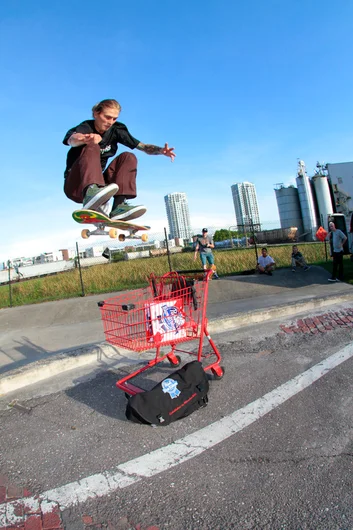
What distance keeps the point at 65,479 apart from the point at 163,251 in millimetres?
18642

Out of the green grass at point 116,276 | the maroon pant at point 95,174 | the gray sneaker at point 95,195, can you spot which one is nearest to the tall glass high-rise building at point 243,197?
the green grass at point 116,276

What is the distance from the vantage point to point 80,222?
13.0 ft

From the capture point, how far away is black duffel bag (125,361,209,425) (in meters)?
2.99

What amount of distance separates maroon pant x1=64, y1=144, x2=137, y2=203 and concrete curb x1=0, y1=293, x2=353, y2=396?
2.29 metres

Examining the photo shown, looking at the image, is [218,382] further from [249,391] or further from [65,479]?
[65,479]

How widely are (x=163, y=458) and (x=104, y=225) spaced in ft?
8.61

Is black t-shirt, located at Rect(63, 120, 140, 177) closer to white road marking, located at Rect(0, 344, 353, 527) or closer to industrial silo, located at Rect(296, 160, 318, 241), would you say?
white road marking, located at Rect(0, 344, 353, 527)

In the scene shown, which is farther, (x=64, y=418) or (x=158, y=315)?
(x=158, y=315)

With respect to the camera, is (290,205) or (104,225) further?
(290,205)

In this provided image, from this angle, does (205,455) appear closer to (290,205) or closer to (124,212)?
(124,212)

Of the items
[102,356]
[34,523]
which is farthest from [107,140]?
[34,523]

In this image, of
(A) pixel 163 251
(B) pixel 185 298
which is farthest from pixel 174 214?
(B) pixel 185 298

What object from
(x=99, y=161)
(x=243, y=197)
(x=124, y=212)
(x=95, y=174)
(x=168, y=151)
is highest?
(x=243, y=197)

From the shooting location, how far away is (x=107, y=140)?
3.98m
